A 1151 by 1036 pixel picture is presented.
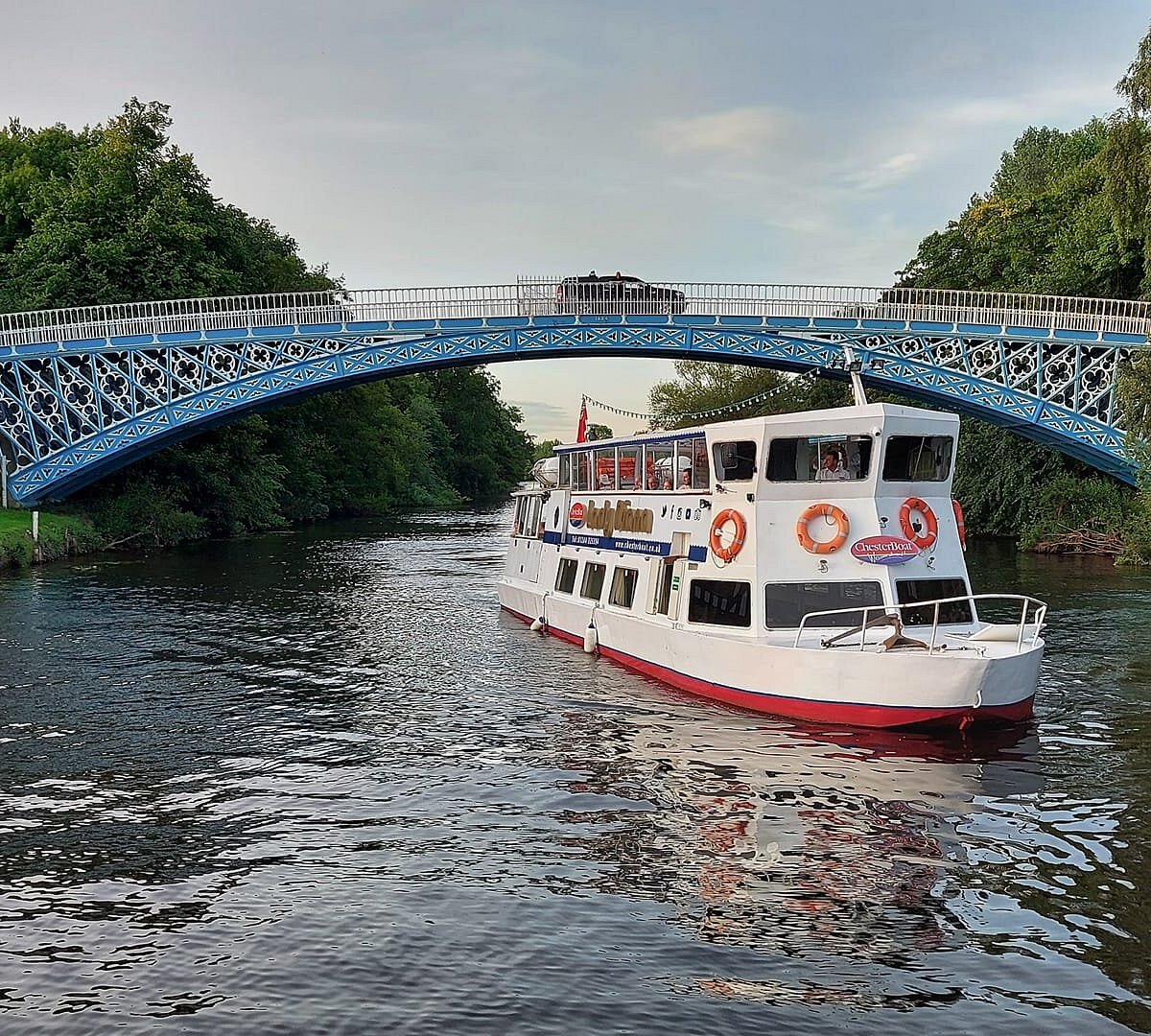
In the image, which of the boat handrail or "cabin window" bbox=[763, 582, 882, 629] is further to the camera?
"cabin window" bbox=[763, 582, 882, 629]

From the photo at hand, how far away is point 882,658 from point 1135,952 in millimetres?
7001

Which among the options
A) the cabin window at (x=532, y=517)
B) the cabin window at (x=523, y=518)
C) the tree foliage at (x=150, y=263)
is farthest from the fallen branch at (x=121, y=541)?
the cabin window at (x=532, y=517)

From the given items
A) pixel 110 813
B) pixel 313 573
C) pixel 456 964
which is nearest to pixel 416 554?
pixel 313 573

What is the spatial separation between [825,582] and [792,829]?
6.48m

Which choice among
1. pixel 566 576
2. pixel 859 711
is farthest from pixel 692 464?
pixel 566 576

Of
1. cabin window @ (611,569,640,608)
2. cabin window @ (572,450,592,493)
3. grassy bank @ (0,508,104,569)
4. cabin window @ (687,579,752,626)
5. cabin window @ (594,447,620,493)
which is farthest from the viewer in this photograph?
grassy bank @ (0,508,104,569)

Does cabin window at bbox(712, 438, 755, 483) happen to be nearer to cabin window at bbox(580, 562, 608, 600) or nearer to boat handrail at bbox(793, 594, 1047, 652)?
boat handrail at bbox(793, 594, 1047, 652)

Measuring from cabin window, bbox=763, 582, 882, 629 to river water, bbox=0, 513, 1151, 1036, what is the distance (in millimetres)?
1848

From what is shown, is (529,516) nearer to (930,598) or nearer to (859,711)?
(930,598)

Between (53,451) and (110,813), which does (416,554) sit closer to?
(53,451)

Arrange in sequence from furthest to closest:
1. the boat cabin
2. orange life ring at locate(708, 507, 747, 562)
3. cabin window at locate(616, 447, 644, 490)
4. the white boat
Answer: cabin window at locate(616, 447, 644, 490) < orange life ring at locate(708, 507, 747, 562) < the boat cabin < the white boat

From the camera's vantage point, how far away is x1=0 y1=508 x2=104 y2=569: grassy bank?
41.1 metres

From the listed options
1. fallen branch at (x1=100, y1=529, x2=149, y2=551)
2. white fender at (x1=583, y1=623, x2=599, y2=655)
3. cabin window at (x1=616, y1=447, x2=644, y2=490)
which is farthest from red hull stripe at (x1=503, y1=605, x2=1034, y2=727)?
fallen branch at (x1=100, y1=529, x2=149, y2=551)

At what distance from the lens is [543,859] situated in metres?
12.6
